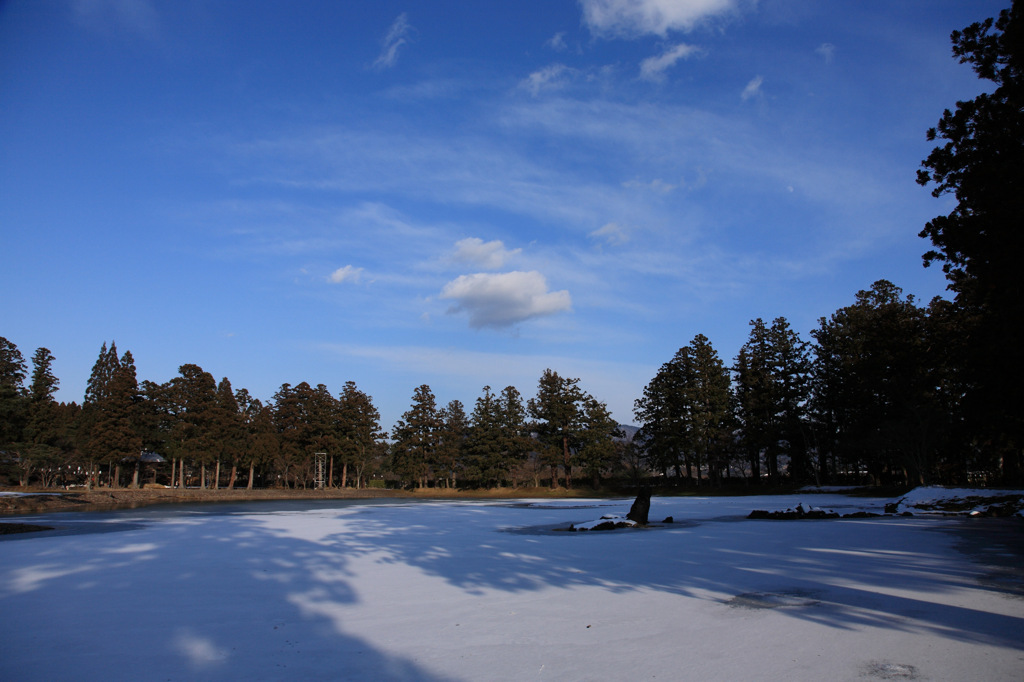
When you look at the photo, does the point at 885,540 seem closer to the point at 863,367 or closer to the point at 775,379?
the point at 863,367

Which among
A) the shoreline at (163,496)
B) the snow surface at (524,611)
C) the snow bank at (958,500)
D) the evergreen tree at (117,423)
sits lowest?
the shoreline at (163,496)

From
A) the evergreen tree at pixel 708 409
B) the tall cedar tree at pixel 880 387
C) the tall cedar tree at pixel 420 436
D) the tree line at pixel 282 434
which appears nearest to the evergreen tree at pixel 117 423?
the tree line at pixel 282 434

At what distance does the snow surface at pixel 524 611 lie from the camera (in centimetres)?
404

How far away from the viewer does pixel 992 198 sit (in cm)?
1093

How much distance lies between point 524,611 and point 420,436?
160 feet

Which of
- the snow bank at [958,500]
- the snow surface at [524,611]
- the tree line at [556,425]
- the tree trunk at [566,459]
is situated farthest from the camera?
the tree trunk at [566,459]

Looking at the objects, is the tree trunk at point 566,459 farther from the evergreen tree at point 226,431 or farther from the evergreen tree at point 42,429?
the evergreen tree at point 42,429

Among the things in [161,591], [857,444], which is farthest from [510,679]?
[857,444]

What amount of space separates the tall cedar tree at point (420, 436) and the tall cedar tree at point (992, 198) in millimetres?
44186

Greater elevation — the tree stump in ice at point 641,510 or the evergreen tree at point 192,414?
the evergreen tree at point 192,414

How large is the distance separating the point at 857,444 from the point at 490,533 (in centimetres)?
3165

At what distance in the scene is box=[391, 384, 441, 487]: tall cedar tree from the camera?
52719 millimetres

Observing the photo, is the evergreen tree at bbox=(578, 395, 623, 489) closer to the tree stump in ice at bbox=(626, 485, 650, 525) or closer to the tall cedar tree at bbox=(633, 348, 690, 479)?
the tall cedar tree at bbox=(633, 348, 690, 479)

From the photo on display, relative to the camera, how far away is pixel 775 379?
4428 centimetres
